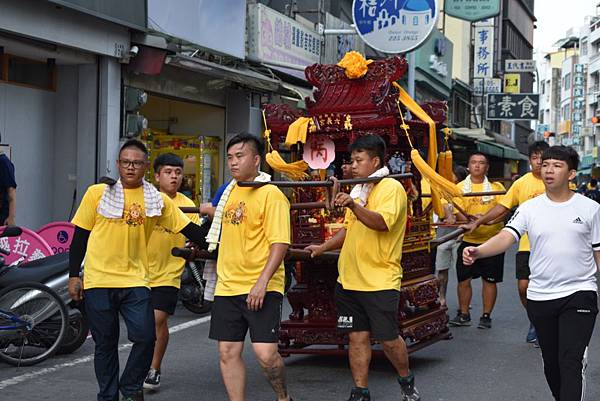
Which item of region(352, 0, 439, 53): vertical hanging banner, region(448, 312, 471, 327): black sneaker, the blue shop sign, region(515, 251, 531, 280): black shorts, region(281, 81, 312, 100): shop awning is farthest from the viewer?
the blue shop sign

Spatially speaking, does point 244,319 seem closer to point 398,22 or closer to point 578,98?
point 398,22

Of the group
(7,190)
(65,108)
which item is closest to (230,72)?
(65,108)

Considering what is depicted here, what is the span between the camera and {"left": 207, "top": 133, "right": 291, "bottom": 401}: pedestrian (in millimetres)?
5805

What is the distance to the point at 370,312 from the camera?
6625 millimetres

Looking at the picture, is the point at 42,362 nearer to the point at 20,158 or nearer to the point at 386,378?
the point at 386,378

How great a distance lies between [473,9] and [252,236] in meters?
18.3

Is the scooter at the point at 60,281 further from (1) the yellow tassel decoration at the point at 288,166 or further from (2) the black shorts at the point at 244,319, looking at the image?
(2) the black shorts at the point at 244,319

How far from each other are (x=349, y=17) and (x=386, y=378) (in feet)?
63.7

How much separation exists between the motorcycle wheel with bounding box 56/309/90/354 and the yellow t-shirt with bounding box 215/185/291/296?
317 centimetres

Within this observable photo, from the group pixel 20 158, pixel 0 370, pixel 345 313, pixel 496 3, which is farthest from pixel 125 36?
pixel 496 3

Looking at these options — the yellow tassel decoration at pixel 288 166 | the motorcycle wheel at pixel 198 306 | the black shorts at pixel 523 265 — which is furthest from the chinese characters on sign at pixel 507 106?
the yellow tassel decoration at pixel 288 166

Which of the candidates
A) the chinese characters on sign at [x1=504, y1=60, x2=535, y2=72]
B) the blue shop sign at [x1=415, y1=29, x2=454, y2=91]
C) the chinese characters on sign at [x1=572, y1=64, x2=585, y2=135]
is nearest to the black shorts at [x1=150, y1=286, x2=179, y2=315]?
the blue shop sign at [x1=415, y1=29, x2=454, y2=91]

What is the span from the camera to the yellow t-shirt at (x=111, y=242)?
6.16 metres

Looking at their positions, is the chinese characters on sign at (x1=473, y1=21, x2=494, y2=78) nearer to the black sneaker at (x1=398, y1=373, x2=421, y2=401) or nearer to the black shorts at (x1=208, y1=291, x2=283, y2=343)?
the black sneaker at (x1=398, y1=373, x2=421, y2=401)
